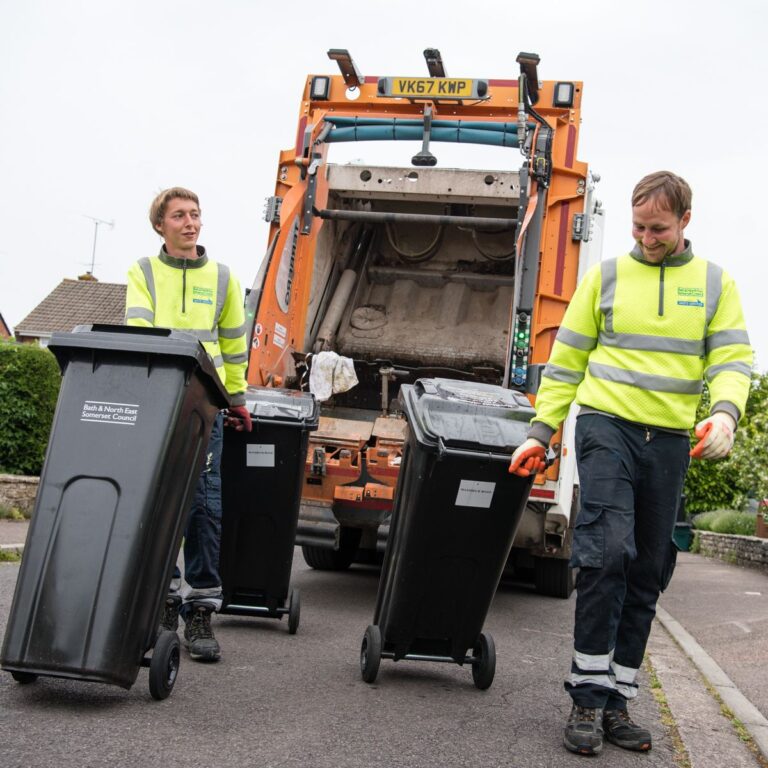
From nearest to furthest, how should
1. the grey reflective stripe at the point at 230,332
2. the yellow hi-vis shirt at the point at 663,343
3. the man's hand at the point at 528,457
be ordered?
the yellow hi-vis shirt at the point at 663,343, the man's hand at the point at 528,457, the grey reflective stripe at the point at 230,332

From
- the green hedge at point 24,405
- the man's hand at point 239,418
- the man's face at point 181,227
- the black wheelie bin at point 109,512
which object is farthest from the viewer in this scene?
the green hedge at point 24,405

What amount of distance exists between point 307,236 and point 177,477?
166 inches

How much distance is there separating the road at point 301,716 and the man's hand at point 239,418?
91 centimetres

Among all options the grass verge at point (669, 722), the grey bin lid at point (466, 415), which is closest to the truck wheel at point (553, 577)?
the grass verge at point (669, 722)

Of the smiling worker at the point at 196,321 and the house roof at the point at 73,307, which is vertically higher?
the house roof at the point at 73,307

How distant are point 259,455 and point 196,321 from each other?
90 cm

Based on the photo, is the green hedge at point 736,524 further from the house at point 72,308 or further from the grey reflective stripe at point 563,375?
the grey reflective stripe at point 563,375

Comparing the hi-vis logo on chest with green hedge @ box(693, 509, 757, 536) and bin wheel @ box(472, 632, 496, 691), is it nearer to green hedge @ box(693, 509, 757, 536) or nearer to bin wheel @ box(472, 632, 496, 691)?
bin wheel @ box(472, 632, 496, 691)

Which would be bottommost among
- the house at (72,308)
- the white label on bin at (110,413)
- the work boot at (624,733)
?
the work boot at (624,733)

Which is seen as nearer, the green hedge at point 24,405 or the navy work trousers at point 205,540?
the navy work trousers at point 205,540

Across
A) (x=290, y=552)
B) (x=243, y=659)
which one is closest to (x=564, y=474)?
(x=290, y=552)

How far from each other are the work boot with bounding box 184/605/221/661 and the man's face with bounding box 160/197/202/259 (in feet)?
4.45

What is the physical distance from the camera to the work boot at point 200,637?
13.5 ft

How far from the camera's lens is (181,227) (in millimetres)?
4102
